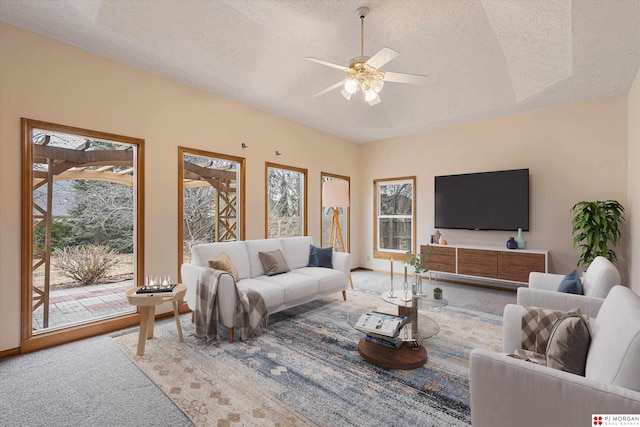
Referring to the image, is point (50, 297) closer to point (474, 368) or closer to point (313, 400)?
point (313, 400)

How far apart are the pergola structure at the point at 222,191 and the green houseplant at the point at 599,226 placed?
4.95 meters

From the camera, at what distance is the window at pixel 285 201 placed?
517 centimetres

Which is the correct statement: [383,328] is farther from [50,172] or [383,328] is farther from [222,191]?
[50,172]

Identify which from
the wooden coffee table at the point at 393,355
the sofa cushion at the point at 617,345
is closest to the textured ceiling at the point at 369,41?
the sofa cushion at the point at 617,345

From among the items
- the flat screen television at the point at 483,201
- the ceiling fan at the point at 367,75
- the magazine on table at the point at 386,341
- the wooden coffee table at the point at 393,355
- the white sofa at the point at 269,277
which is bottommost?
the wooden coffee table at the point at 393,355

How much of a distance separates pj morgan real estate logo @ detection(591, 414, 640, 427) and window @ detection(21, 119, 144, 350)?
3963 mm

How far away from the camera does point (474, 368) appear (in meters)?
1.32

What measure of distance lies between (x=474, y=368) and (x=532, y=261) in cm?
402

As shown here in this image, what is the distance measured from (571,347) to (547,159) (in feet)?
14.1

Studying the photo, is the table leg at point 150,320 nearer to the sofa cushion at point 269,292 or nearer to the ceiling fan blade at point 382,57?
the sofa cushion at point 269,292

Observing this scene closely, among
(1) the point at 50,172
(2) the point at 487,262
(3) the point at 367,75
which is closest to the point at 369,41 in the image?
(3) the point at 367,75

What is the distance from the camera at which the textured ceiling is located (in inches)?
103

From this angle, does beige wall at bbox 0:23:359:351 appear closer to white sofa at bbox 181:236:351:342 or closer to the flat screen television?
white sofa at bbox 181:236:351:342

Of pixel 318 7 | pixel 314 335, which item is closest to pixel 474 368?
pixel 314 335
